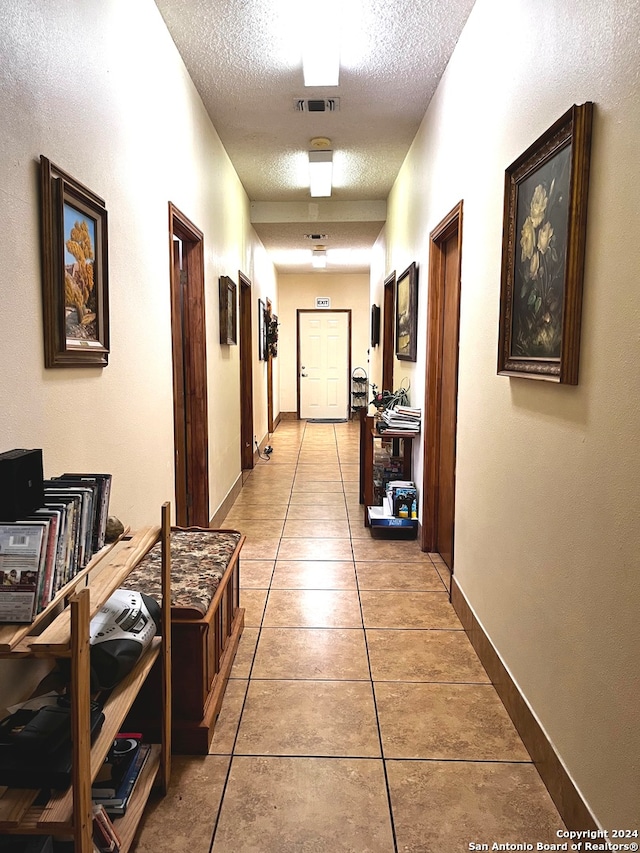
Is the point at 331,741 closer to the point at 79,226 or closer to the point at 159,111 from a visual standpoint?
the point at 79,226

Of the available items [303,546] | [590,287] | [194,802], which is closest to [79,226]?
[590,287]

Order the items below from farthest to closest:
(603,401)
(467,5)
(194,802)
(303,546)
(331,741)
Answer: (303,546) → (467,5) → (331,741) → (194,802) → (603,401)

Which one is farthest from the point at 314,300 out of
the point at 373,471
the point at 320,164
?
the point at 373,471

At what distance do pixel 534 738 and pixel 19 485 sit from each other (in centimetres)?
168

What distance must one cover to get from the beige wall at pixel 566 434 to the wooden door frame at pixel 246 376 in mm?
3393

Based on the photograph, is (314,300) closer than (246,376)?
No

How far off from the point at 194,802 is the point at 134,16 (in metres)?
2.81

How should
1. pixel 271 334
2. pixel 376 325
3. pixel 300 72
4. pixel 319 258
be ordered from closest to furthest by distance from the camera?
1. pixel 300 72
2. pixel 376 325
3. pixel 271 334
4. pixel 319 258

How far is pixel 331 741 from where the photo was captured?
192 centimetres

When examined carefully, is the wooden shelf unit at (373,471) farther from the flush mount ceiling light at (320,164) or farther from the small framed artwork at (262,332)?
the small framed artwork at (262,332)

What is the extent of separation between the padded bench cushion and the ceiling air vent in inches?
107

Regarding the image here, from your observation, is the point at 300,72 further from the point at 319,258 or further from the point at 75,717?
the point at 319,258

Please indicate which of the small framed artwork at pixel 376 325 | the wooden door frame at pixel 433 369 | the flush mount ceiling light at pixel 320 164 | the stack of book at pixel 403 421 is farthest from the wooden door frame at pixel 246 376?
the wooden door frame at pixel 433 369

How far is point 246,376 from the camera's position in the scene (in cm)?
606
